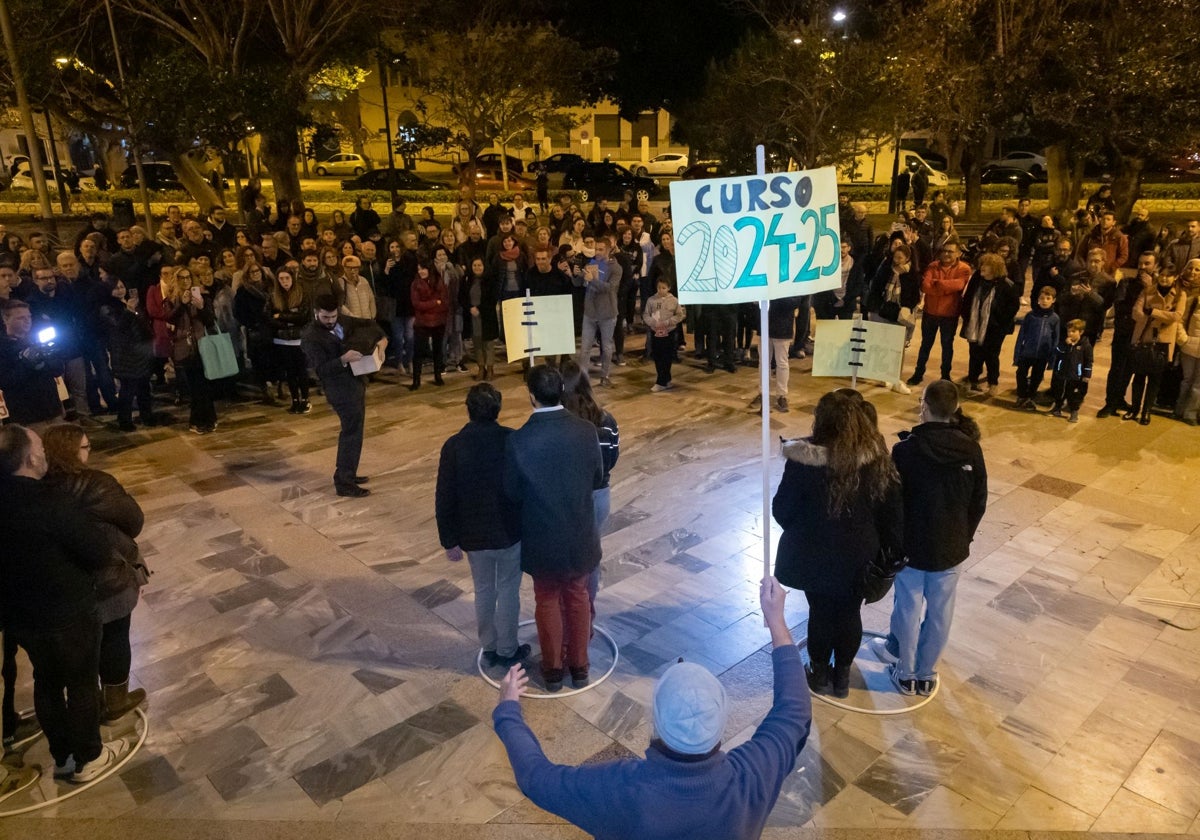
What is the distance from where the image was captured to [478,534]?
15.6ft

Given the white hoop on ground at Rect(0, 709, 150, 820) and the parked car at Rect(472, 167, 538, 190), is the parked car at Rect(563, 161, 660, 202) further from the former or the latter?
the white hoop on ground at Rect(0, 709, 150, 820)

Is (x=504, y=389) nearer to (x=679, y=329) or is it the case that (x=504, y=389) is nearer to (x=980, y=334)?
(x=679, y=329)

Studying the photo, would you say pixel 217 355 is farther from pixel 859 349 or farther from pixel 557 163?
pixel 557 163

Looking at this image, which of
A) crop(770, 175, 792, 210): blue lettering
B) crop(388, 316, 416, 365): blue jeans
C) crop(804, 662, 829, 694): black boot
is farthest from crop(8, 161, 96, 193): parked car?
crop(804, 662, 829, 694): black boot

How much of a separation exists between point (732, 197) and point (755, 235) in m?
0.23

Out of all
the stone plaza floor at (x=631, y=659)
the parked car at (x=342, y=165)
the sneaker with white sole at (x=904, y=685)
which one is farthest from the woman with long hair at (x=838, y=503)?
the parked car at (x=342, y=165)

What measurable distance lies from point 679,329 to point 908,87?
11.5 metres

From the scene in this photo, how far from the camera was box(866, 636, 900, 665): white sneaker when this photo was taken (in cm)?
530

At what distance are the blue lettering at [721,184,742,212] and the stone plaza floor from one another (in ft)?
8.97

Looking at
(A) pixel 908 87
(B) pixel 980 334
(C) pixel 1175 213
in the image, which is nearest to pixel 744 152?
(A) pixel 908 87

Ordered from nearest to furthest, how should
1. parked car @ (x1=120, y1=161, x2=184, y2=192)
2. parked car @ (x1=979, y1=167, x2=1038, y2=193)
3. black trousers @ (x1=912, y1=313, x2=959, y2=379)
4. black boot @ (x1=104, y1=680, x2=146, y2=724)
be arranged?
1. black boot @ (x1=104, y1=680, x2=146, y2=724)
2. black trousers @ (x1=912, y1=313, x2=959, y2=379)
3. parked car @ (x1=120, y1=161, x2=184, y2=192)
4. parked car @ (x1=979, y1=167, x2=1038, y2=193)

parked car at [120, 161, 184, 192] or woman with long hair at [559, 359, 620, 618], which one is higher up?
parked car at [120, 161, 184, 192]

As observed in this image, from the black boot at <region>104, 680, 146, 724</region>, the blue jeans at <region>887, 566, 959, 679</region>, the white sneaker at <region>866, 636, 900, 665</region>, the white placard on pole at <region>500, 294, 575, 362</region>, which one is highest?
the white placard on pole at <region>500, 294, 575, 362</region>

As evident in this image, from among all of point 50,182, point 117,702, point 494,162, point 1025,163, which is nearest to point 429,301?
point 117,702
